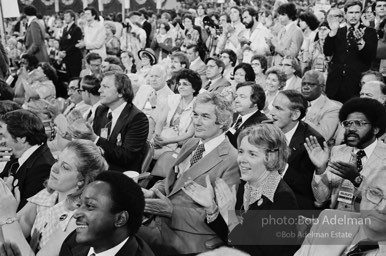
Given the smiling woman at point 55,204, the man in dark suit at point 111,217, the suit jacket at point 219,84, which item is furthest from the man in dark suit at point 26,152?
the suit jacket at point 219,84

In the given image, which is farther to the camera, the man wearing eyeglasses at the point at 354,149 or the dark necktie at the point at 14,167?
the dark necktie at the point at 14,167

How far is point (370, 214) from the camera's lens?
236 cm

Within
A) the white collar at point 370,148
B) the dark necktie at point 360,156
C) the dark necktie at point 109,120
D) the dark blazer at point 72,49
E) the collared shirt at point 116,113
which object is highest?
the white collar at point 370,148

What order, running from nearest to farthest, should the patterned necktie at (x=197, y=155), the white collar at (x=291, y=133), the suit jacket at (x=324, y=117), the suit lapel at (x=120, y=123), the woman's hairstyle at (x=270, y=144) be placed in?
1. the woman's hairstyle at (x=270, y=144)
2. the patterned necktie at (x=197, y=155)
3. the white collar at (x=291, y=133)
4. the suit lapel at (x=120, y=123)
5. the suit jacket at (x=324, y=117)

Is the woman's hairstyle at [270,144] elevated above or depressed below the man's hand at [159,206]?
above

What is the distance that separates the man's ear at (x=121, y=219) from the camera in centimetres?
239

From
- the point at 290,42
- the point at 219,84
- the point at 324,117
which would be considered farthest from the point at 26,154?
the point at 290,42

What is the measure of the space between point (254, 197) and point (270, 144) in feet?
0.93

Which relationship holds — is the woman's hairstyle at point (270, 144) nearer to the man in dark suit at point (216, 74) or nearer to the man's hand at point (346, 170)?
the man's hand at point (346, 170)

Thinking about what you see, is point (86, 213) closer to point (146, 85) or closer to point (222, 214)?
point (222, 214)

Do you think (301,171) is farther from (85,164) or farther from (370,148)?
(85,164)

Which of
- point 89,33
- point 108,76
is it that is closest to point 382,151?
point 108,76

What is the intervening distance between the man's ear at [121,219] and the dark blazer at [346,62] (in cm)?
452

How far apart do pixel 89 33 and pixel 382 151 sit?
7.80 meters
